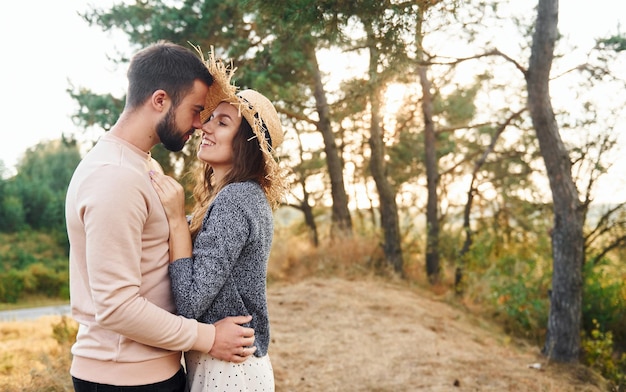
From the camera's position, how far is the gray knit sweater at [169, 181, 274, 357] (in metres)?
1.95

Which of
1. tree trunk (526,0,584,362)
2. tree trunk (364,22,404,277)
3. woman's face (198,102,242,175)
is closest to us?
woman's face (198,102,242,175)

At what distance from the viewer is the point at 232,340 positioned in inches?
80.3

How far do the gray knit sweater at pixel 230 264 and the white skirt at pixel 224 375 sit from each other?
0.08 meters

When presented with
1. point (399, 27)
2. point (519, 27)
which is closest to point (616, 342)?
point (519, 27)

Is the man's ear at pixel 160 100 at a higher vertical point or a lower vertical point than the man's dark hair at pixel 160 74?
lower

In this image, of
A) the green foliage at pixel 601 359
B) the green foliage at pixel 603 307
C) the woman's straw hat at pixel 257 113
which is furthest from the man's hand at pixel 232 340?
the green foliage at pixel 603 307

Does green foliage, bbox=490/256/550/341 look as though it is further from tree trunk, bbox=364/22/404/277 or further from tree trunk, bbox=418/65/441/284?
tree trunk, bbox=364/22/404/277

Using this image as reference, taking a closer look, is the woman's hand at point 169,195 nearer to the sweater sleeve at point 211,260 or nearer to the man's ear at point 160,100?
the sweater sleeve at point 211,260

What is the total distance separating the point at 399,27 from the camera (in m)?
5.24

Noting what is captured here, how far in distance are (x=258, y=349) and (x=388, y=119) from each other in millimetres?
12794

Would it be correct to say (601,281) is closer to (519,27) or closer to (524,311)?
(524,311)

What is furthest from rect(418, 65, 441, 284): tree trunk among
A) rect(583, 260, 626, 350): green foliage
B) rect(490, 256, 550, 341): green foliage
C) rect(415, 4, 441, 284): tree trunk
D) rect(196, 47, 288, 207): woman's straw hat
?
rect(196, 47, 288, 207): woman's straw hat

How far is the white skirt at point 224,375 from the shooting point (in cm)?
207

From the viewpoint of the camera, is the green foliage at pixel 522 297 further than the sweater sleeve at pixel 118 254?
Yes
